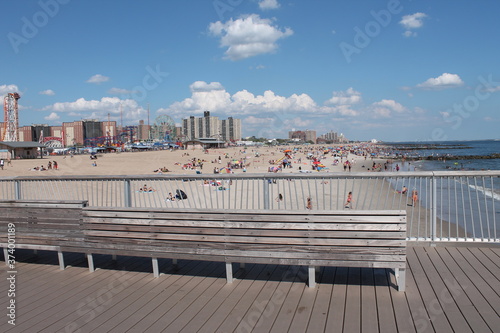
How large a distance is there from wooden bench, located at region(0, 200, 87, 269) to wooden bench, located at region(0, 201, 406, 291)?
5.8 inches

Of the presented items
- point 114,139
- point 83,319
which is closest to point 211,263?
point 83,319

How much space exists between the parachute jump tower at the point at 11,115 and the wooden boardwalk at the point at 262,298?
360 ft

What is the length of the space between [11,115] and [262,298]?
4454 inches

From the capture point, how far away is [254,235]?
179 inches

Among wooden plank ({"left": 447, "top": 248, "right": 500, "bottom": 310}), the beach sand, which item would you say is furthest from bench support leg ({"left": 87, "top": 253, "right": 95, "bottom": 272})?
wooden plank ({"left": 447, "top": 248, "right": 500, "bottom": 310})

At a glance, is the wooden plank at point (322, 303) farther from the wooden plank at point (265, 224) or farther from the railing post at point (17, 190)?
the railing post at point (17, 190)

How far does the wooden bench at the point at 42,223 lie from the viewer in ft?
17.4

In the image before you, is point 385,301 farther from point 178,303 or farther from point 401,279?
point 178,303

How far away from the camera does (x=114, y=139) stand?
6988 inches

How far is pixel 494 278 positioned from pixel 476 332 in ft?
5.14

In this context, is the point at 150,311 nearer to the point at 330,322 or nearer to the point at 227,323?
the point at 227,323

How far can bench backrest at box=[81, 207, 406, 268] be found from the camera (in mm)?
4195

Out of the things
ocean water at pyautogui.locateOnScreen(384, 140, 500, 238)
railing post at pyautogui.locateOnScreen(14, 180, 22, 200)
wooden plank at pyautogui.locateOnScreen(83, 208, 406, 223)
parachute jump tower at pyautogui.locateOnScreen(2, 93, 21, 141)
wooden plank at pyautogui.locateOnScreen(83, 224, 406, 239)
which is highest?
parachute jump tower at pyautogui.locateOnScreen(2, 93, 21, 141)

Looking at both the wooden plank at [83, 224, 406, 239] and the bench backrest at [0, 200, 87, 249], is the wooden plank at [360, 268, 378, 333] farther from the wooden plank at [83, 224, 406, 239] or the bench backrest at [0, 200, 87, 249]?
the bench backrest at [0, 200, 87, 249]
